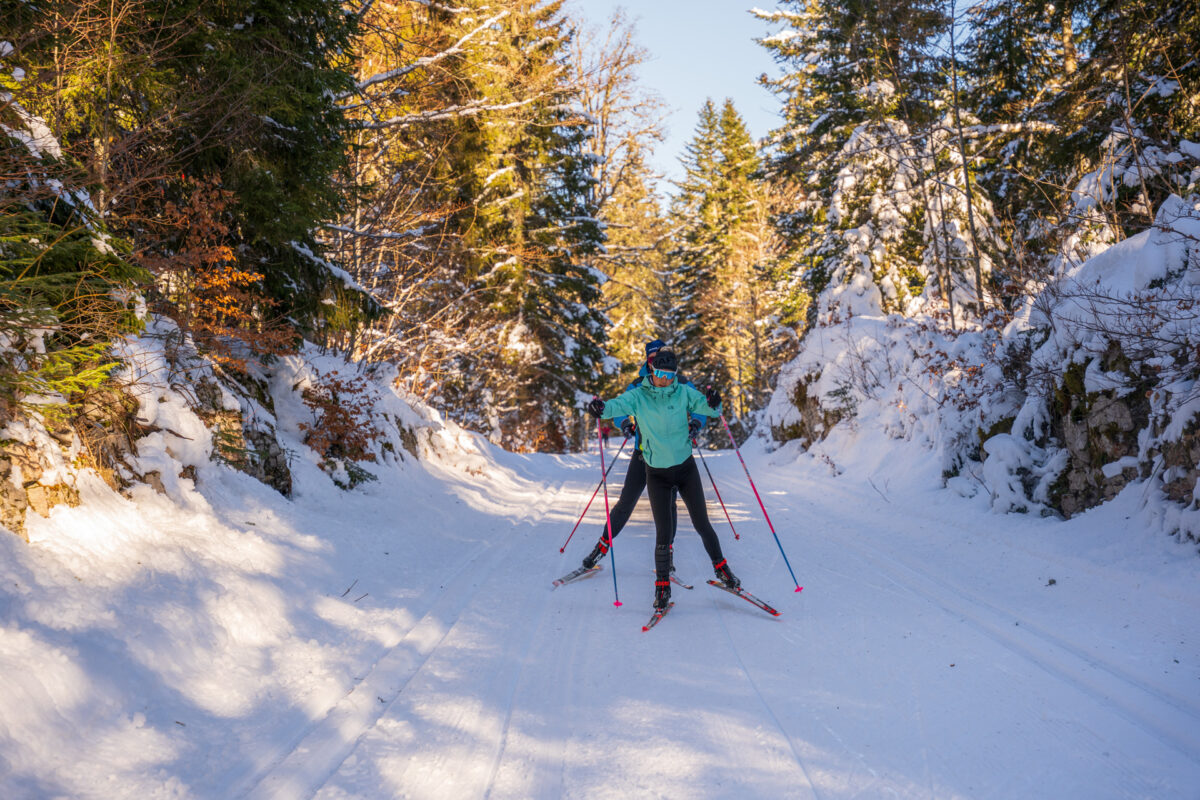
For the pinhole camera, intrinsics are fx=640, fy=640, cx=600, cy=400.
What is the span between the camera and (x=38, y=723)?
286 cm

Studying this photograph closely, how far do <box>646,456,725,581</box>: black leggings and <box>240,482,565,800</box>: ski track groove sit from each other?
69.8 inches

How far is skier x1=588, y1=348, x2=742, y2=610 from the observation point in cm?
551

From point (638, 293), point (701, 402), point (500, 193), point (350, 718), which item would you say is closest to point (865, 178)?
point (500, 193)

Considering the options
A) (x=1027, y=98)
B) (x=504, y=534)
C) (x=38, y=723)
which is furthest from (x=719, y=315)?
(x=38, y=723)

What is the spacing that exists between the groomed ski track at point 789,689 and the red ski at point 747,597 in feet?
0.27

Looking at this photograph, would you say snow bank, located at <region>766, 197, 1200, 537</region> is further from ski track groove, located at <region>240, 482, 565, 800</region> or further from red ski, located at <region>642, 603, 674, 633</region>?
ski track groove, located at <region>240, 482, 565, 800</region>

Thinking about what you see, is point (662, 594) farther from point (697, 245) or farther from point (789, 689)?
point (697, 245)

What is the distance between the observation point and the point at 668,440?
221 inches

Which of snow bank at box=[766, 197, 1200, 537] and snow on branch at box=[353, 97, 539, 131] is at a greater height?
snow on branch at box=[353, 97, 539, 131]

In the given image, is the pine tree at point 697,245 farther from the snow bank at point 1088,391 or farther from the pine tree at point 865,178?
the snow bank at point 1088,391

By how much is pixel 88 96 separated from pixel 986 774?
24.4 ft

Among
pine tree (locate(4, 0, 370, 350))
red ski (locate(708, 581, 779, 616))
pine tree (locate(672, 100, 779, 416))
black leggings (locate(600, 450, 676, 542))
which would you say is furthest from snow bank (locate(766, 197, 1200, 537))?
pine tree (locate(672, 100, 779, 416))

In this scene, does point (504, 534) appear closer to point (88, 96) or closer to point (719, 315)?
point (88, 96)

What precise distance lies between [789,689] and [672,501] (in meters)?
2.24
